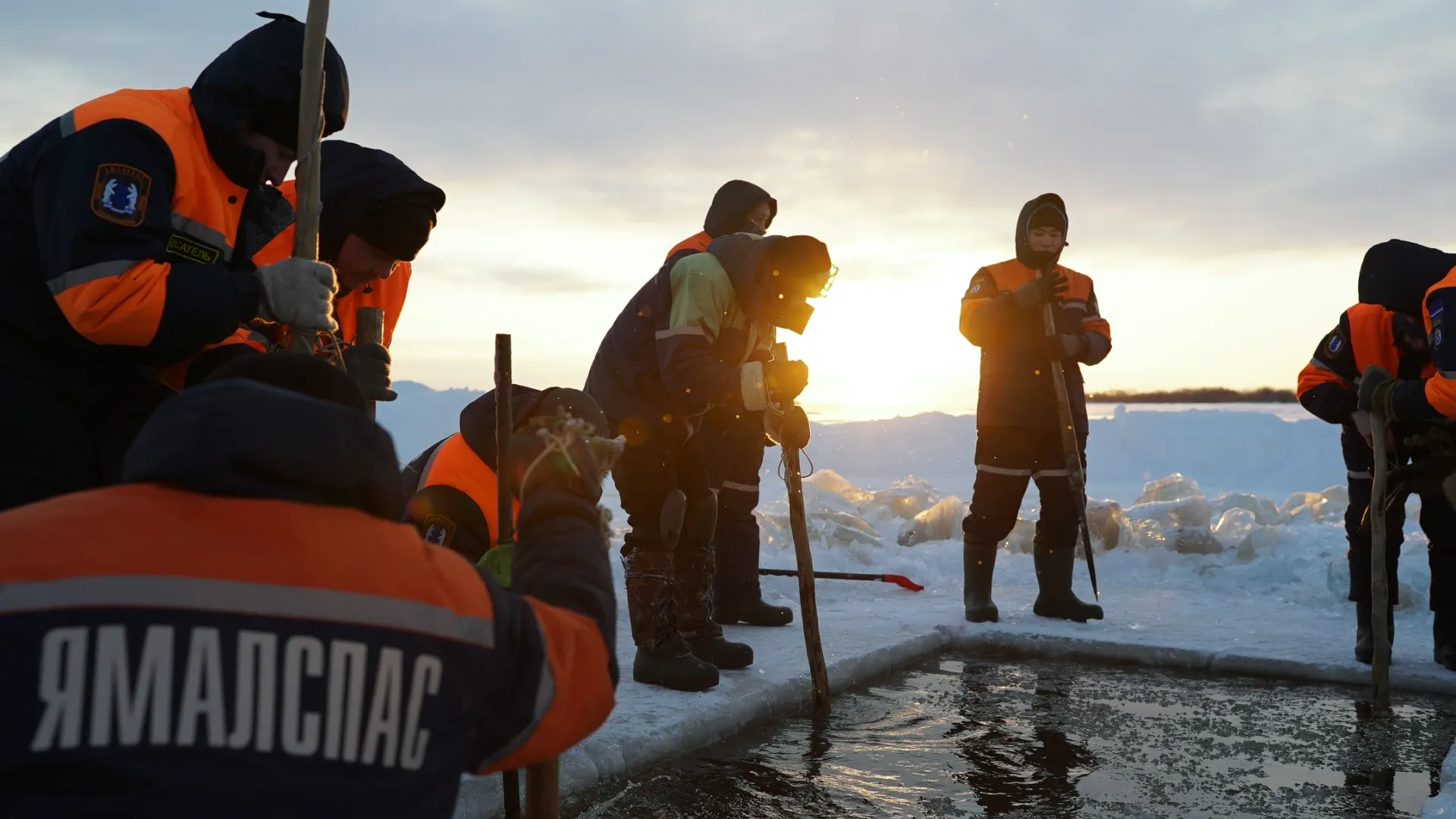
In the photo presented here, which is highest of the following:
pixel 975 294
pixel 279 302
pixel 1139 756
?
pixel 975 294

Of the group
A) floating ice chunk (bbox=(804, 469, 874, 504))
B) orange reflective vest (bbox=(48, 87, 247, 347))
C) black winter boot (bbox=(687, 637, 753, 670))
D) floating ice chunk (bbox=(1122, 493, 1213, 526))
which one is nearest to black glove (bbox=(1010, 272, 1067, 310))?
black winter boot (bbox=(687, 637, 753, 670))

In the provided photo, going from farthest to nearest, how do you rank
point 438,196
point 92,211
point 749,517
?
1. point 749,517
2. point 438,196
3. point 92,211

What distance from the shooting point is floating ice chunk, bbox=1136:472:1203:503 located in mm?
10758

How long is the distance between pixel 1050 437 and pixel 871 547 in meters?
2.48

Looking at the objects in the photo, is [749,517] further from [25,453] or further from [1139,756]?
[25,453]

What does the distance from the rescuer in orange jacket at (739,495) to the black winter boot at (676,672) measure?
4.95 ft

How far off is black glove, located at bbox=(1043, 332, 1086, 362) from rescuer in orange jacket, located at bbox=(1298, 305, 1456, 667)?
114cm

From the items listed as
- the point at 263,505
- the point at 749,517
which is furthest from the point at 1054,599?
the point at 263,505

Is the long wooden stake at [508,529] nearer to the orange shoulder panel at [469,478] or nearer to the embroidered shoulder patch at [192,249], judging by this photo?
the orange shoulder panel at [469,478]

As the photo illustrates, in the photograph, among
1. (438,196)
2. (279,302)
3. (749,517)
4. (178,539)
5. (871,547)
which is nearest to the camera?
(178,539)

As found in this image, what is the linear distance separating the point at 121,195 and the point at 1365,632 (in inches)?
206

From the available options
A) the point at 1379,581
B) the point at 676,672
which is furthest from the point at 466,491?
the point at 1379,581

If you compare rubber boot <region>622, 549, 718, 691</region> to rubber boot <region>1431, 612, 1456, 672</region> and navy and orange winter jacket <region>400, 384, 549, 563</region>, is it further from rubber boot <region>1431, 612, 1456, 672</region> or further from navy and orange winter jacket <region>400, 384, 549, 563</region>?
rubber boot <region>1431, 612, 1456, 672</region>

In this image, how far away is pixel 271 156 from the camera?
9.05 ft
